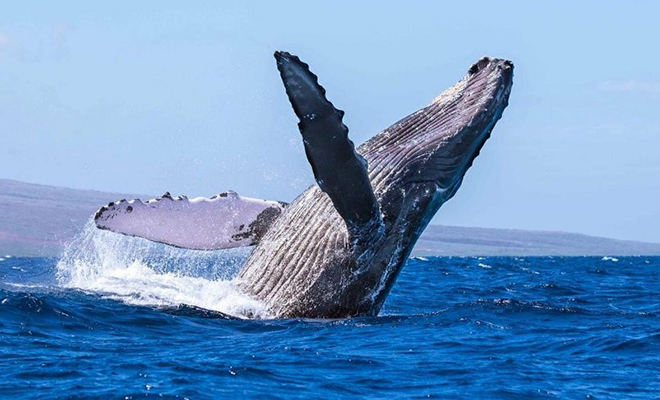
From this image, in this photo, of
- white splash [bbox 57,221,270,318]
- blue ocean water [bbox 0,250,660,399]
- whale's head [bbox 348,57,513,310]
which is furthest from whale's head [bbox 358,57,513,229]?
white splash [bbox 57,221,270,318]

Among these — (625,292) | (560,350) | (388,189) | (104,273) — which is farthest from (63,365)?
(625,292)

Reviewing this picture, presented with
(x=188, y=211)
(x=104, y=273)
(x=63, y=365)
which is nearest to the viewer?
(x=63, y=365)

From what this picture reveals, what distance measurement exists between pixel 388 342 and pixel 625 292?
10.1 m

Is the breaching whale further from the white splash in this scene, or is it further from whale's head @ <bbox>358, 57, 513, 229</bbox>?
the white splash

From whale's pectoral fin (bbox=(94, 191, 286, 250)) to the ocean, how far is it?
1.50ft

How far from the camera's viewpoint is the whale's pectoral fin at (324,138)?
26.1 ft

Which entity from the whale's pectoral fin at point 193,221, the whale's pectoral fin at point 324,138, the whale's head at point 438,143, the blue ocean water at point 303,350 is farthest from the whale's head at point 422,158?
the whale's pectoral fin at point 324,138

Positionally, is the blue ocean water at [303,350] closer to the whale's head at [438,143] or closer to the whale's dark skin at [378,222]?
the whale's dark skin at [378,222]

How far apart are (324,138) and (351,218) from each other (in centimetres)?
92

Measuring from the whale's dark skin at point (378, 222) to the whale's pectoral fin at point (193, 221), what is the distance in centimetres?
21

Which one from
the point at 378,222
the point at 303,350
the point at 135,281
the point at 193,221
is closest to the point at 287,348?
the point at 303,350

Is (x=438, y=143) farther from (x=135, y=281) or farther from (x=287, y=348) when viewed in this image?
(x=135, y=281)

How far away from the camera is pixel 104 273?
1320 centimetres

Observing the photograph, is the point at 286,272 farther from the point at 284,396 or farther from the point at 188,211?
the point at 284,396
